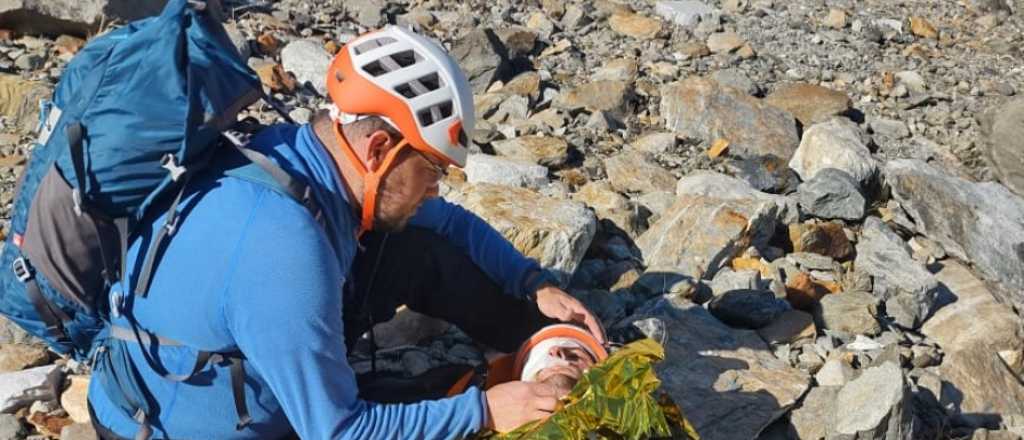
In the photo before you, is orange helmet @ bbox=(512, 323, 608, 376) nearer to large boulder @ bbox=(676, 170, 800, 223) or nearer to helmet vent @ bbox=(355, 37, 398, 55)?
helmet vent @ bbox=(355, 37, 398, 55)

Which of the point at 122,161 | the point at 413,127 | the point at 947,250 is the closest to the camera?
the point at 122,161

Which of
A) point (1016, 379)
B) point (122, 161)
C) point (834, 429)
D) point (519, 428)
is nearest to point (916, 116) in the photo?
point (1016, 379)

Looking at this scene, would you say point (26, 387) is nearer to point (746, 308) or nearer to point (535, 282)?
point (535, 282)

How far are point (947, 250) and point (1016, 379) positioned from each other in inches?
63.4

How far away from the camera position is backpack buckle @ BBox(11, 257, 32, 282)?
3.95 m

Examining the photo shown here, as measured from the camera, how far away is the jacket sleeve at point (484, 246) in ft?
16.8

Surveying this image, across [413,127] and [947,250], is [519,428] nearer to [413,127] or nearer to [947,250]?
[413,127]

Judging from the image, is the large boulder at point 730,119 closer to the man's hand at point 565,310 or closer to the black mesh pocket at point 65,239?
the man's hand at point 565,310

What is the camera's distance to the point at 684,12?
469 inches

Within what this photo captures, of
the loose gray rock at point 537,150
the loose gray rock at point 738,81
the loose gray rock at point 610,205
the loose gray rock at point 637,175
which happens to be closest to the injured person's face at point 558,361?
the loose gray rock at point 610,205

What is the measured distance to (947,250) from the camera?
7777 mm

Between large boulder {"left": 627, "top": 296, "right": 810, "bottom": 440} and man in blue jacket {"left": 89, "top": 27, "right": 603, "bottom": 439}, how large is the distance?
1451mm

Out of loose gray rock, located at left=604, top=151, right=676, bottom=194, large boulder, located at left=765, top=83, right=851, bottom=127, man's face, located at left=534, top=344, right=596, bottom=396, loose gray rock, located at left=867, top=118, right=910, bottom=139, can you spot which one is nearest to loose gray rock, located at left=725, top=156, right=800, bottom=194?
loose gray rock, located at left=604, top=151, right=676, bottom=194

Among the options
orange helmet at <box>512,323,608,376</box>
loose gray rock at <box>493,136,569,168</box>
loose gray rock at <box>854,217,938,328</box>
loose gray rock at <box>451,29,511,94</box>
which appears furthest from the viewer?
loose gray rock at <box>451,29,511,94</box>
